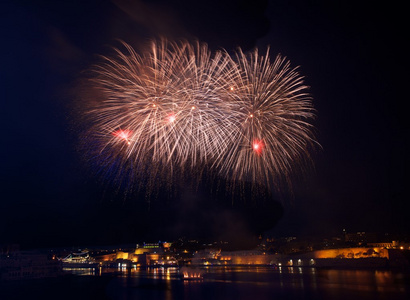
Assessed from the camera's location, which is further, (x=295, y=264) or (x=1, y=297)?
(x=295, y=264)

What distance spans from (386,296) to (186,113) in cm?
1547

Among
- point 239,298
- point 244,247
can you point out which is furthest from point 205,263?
point 239,298

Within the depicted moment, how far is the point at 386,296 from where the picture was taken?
18.7m

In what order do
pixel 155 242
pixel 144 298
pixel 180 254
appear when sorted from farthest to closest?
pixel 155 242, pixel 180 254, pixel 144 298

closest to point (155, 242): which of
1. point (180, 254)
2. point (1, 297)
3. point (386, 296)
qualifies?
point (180, 254)

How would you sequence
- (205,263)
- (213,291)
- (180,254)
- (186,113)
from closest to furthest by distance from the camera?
(186,113) < (213,291) < (205,263) < (180,254)

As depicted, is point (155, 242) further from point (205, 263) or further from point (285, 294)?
point (285, 294)

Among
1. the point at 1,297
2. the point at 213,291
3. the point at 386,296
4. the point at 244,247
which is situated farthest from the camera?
the point at 244,247

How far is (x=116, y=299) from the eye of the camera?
22.4 metres

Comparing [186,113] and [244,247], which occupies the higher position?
[186,113]

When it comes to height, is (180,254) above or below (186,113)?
below

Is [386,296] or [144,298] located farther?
[144,298]

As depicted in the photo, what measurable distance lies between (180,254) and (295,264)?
44.4 meters

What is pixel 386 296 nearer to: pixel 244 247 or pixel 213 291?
pixel 213 291
